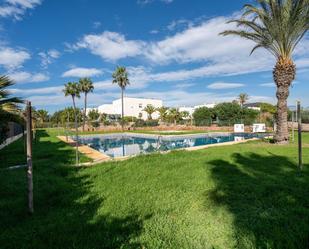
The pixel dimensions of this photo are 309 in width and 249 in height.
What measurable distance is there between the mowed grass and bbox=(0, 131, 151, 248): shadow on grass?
0.04 ft

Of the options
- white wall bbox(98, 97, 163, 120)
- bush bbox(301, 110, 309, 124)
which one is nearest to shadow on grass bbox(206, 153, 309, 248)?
bush bbox(301, 110, 309, 124)

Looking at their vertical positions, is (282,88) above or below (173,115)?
below

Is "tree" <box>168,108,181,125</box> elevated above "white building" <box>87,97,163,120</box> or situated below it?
below

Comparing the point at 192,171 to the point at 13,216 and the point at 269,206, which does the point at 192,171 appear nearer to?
the point at 269,206

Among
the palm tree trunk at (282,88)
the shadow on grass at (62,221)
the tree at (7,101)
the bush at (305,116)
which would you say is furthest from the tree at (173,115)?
the shadow on grass at (62,221)

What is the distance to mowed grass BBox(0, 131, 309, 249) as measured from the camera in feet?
9.97

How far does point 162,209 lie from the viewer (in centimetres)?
407

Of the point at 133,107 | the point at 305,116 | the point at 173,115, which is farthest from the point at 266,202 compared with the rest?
the point at 133,107

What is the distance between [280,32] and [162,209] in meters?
10.5

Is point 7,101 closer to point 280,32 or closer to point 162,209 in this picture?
point 162,209

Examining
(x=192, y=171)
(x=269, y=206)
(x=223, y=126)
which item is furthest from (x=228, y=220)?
(x=223, y=126)

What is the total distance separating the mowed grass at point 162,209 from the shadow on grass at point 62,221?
0.01m

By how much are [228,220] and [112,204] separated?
1954 mm

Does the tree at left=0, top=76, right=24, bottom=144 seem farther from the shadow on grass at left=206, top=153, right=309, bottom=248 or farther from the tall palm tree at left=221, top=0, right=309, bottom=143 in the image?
the tall palm tree at left=221, top=0, right=309, bottom=143
